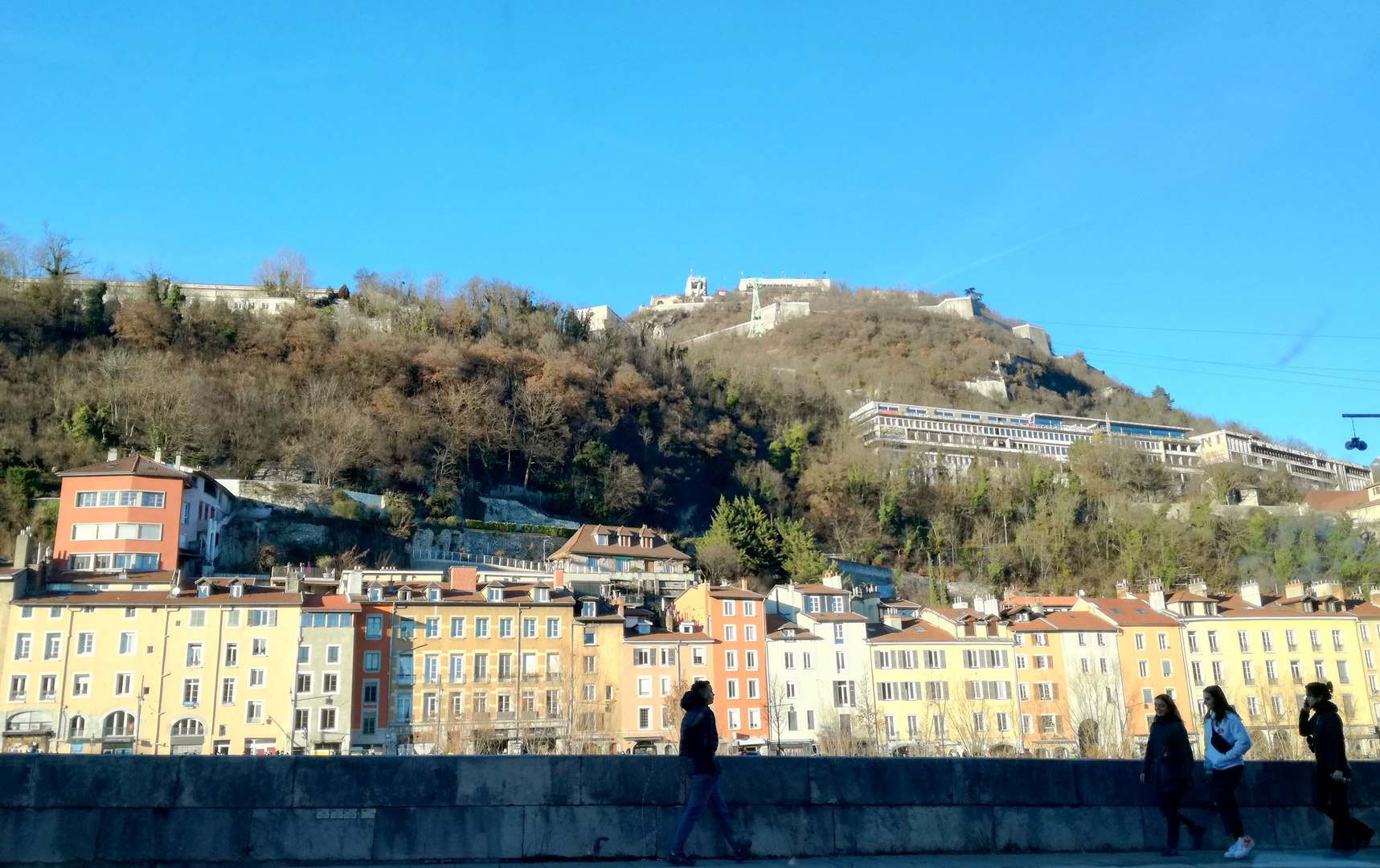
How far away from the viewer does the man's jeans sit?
29.0ft

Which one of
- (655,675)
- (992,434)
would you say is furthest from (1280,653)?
(992,434)

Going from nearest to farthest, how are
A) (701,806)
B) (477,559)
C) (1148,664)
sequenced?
(701,806), (1148,664), (477,559)

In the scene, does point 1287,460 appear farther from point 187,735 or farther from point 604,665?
point 187,735

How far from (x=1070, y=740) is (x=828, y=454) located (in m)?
48.3

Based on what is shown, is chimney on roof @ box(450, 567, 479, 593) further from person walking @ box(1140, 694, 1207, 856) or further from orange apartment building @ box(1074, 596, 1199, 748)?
person walking @ box(1140, 694, 1207, 856)

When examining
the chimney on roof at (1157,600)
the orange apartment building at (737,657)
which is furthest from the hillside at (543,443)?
the chimney on roof at (1157,600)

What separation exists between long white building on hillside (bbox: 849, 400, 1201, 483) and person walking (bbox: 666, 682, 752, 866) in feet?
316

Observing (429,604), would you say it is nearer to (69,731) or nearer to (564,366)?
(69,731)

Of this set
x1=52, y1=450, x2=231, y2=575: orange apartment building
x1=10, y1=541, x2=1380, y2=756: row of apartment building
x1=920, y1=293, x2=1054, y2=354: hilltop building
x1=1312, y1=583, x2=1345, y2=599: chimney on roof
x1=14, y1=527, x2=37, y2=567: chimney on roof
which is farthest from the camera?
x1=920, y1=293, x2=1054, y2=354: hilltop building

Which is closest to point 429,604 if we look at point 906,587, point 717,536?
point 717,536

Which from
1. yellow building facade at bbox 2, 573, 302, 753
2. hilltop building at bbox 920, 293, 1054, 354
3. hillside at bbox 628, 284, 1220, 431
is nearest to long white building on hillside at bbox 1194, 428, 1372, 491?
hillside at bbox 628, 284, 1220, 431

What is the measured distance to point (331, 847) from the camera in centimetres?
889

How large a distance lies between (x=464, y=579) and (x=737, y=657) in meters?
13.6

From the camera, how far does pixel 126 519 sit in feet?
164
